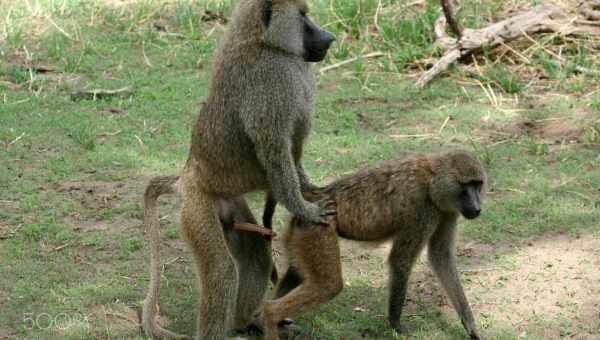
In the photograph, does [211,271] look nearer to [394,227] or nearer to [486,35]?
[394,227]

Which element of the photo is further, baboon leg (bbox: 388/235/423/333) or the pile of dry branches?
the pile of dry branches

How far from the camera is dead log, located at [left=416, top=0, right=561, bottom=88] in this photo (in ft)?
32.4

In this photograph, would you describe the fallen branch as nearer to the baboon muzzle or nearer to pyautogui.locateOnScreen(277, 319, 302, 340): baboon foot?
the baboon muzzle

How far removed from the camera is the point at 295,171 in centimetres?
566

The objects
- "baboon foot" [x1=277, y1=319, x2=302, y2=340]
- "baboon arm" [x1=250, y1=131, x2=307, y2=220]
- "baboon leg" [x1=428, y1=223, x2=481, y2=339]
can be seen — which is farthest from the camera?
"baboon leg" [x1=428, y1=223, x2=481, y2=339]

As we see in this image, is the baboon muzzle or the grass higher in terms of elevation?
the baboon muzzle

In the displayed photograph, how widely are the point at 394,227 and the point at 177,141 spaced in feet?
11.2

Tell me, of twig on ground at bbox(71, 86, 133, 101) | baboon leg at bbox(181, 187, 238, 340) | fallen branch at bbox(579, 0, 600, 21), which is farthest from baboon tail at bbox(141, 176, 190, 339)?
fallen branch at bbox(579, 0, 600, 21)

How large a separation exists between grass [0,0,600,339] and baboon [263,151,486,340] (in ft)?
1.32

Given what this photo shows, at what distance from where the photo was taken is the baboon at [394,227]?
18.7 feet

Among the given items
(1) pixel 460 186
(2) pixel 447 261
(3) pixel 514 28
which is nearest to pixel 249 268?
(2) pixel 447 261

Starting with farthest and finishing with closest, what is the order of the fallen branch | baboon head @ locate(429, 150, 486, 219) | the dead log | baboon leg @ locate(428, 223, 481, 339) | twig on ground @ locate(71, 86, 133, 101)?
the fallen branch → the dead log → twig on ground @ locate(71, 86, 133, 101) → baboon leg @ locate(428, 223, 481, 339) → baboon head @ locate(429, 150, 486, 219)

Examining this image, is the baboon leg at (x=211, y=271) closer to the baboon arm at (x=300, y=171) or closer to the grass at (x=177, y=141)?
the grass at (x=177, y=141)

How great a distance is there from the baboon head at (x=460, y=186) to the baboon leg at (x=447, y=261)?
0.28 meters
